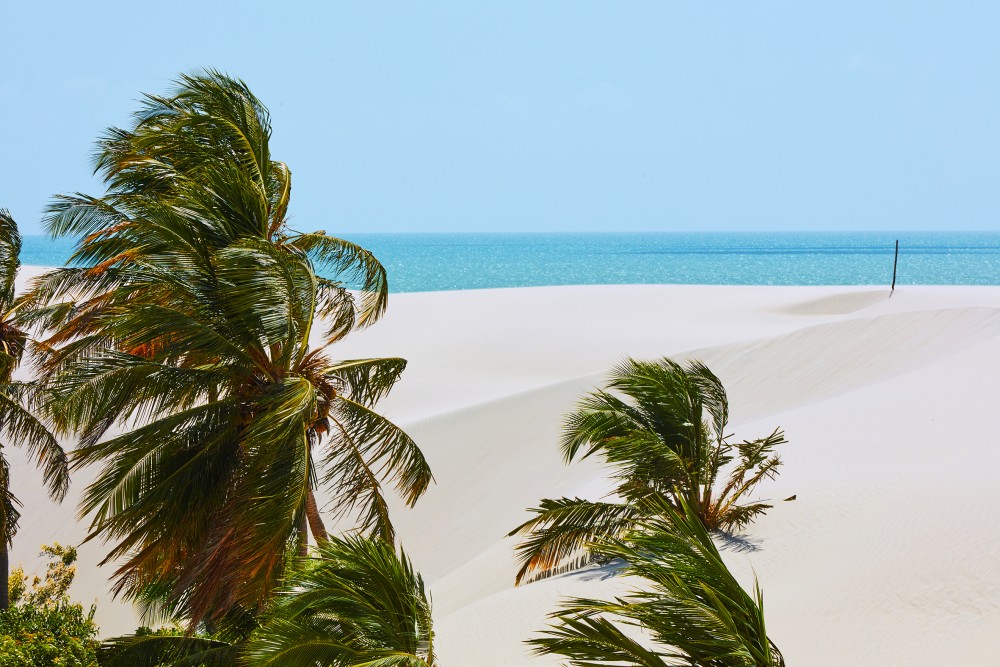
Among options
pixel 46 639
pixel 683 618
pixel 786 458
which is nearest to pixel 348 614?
pixel 683 618

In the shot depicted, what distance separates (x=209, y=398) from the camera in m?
8.02

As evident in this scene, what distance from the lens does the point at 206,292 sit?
25.5 ft

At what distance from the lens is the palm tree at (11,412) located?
34.1ft

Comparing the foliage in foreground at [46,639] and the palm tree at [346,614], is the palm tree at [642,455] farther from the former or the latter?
the foliage in foreground at [46,639]

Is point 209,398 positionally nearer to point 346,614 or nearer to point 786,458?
point 346,614

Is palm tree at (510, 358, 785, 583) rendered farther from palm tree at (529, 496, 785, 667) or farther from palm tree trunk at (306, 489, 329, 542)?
palm tree at (529, 496, 785, 667)

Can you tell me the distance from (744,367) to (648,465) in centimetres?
1493

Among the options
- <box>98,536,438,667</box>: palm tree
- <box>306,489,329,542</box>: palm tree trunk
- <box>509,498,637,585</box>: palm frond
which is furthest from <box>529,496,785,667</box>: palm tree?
<box>509,498,637,585</box>: palm frond

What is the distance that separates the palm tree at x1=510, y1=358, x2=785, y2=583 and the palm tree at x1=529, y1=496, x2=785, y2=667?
5.33 metres

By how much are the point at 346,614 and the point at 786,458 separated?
10.5 m

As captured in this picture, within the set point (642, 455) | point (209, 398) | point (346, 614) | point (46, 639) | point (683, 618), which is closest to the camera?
point (683, 618)

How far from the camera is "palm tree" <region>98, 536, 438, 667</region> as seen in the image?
5801mm

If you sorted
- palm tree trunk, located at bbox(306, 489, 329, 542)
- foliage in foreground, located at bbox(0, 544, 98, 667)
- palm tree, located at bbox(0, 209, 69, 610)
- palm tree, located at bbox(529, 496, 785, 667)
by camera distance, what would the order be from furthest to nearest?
palm tree, located at bbox(0, 209, 69, 610) < palm tree trunk, located at bbox(306, 489, 329, 542) < foliage in foreground, located at bbox(0, 544, 98, 667) < palm tree, located at bbox(529, 496, 785, 667)

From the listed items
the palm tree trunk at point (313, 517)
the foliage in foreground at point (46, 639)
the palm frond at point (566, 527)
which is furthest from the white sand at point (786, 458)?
the foliage in foreground at point (46, 639)
